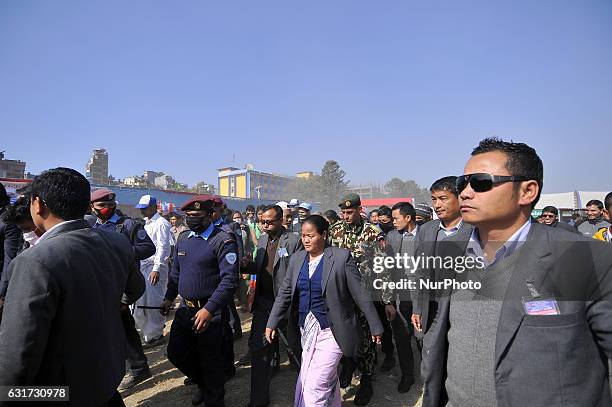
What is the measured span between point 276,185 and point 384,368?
84.1 metres

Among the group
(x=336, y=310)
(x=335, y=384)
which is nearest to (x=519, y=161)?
(x=336, y=310)

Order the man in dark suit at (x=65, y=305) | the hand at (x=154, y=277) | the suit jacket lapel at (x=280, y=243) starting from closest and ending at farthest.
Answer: the man in dark suit at (x=65, y=305), the suit jacket lapel at (x=280, y=243), the hand at (x=154, y=277)

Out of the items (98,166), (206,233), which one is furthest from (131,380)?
(98,166)

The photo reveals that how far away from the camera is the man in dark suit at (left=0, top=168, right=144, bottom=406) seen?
4.99ft

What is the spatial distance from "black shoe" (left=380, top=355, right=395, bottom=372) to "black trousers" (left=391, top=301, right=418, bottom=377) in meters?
0.50

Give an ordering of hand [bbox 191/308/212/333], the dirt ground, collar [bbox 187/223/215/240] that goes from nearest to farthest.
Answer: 1. hand [bbox 191/308/212/333]
2. collar [bbox 187/223/215/240]
3. the dirt ground

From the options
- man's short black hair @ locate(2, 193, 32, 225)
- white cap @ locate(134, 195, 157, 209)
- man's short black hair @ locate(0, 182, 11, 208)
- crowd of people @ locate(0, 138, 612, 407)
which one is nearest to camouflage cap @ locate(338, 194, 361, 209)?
crowd of people @ locate(0, 138, 612, 407)

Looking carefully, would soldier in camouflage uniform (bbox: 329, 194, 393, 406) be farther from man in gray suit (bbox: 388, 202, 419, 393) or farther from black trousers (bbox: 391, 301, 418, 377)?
black trousers (bbox: 391, 301, 418, 377)

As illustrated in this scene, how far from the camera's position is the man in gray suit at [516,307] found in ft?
4.21

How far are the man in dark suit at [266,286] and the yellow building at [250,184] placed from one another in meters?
69.2

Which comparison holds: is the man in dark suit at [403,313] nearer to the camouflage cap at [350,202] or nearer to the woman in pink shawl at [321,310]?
the camouflage cap at [350,202]

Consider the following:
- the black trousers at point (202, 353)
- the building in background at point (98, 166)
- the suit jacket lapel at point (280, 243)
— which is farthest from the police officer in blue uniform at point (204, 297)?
the building in background at point (98, 166)

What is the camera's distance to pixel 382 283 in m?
4.09

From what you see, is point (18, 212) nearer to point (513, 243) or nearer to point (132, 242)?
point (132, 242)
